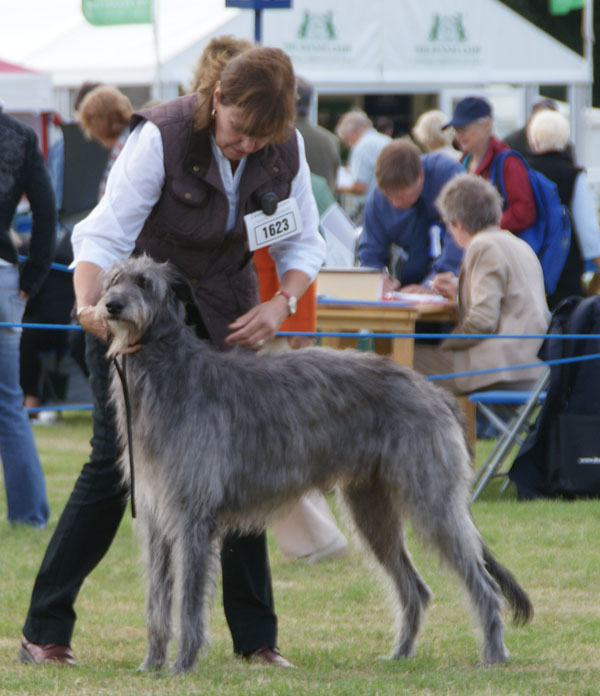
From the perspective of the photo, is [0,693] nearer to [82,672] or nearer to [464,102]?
[82,672]

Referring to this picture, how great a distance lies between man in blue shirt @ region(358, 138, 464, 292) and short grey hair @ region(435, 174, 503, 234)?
0.84m

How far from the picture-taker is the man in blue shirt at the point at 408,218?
26.6ft

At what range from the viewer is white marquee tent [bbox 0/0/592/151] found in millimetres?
14633

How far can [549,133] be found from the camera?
8797 millimetres

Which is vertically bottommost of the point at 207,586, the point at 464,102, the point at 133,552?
the point at 133,552

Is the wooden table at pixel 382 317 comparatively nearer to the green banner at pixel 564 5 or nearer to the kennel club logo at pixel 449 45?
the kennel club logo at pixel 449 45

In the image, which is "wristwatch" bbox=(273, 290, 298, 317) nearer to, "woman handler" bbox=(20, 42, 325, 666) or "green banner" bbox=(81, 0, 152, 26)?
"woman handler" bbox=(20, 42, 325, 666)

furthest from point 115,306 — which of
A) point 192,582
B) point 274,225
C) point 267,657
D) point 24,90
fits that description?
point 24,90

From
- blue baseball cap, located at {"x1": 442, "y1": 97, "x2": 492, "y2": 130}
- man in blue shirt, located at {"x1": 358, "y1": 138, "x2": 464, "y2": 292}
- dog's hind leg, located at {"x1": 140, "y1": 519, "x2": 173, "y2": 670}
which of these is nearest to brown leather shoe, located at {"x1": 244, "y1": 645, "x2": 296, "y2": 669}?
dog's hind leg, located at {"x1": 140, "y1": 519, "x2": 173, "y2": 670}

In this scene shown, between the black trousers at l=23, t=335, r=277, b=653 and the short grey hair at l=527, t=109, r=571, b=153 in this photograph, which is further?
the short grey hair at l=527, t=109, r=571, b=153

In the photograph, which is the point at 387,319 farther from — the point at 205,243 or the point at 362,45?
the point at 362,45

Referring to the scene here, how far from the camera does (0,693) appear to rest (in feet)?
11.6

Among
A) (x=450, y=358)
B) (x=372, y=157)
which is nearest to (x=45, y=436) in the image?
(x=450, y=358)

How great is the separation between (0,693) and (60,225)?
6.27 m
